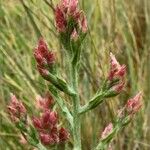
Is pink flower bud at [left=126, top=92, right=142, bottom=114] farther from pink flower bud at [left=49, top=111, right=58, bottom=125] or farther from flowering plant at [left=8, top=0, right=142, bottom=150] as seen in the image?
pink flower bud at [left=49, top=111, right=58, bottom=125]

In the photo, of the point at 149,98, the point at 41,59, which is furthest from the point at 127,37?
the point at 41,59

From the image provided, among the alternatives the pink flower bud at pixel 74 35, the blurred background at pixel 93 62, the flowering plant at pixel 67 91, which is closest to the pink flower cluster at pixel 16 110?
the flowering plant at pixel 67 91

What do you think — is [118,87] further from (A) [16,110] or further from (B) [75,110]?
(A) [16,110]

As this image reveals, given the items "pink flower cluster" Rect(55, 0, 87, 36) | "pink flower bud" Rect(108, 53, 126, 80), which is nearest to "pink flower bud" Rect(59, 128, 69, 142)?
"pink flower bud" Rect(108, 53, 126, 80)

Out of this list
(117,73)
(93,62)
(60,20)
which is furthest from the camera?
(93,62)

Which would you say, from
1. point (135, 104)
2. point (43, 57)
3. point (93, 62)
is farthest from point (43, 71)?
point (93, 62)

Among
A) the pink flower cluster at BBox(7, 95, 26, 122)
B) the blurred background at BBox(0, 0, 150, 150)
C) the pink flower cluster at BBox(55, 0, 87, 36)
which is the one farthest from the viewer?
the blurred background at BBox(0, 0, 150, 150)
